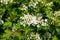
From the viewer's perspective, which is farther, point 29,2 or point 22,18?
point 29,2

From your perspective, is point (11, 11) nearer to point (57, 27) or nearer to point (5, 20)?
point (5, 20)

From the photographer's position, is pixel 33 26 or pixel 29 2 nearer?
pixel 33 26

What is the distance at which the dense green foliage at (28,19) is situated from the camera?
2.98 metres

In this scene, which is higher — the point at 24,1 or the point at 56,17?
the point at 24,1

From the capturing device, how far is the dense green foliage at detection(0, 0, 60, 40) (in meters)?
2.98

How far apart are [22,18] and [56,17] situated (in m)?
0.43

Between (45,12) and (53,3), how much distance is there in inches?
10.2

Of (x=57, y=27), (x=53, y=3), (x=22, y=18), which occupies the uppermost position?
(x=53, y=3)

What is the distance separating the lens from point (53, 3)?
3.27 m

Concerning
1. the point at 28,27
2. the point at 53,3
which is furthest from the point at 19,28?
the point at 53,3

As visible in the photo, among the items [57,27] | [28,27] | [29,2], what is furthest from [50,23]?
[29,2]

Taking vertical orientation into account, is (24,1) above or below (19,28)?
above

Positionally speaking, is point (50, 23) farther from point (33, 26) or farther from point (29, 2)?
point (29, 2)

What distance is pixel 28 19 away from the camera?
3006mm
